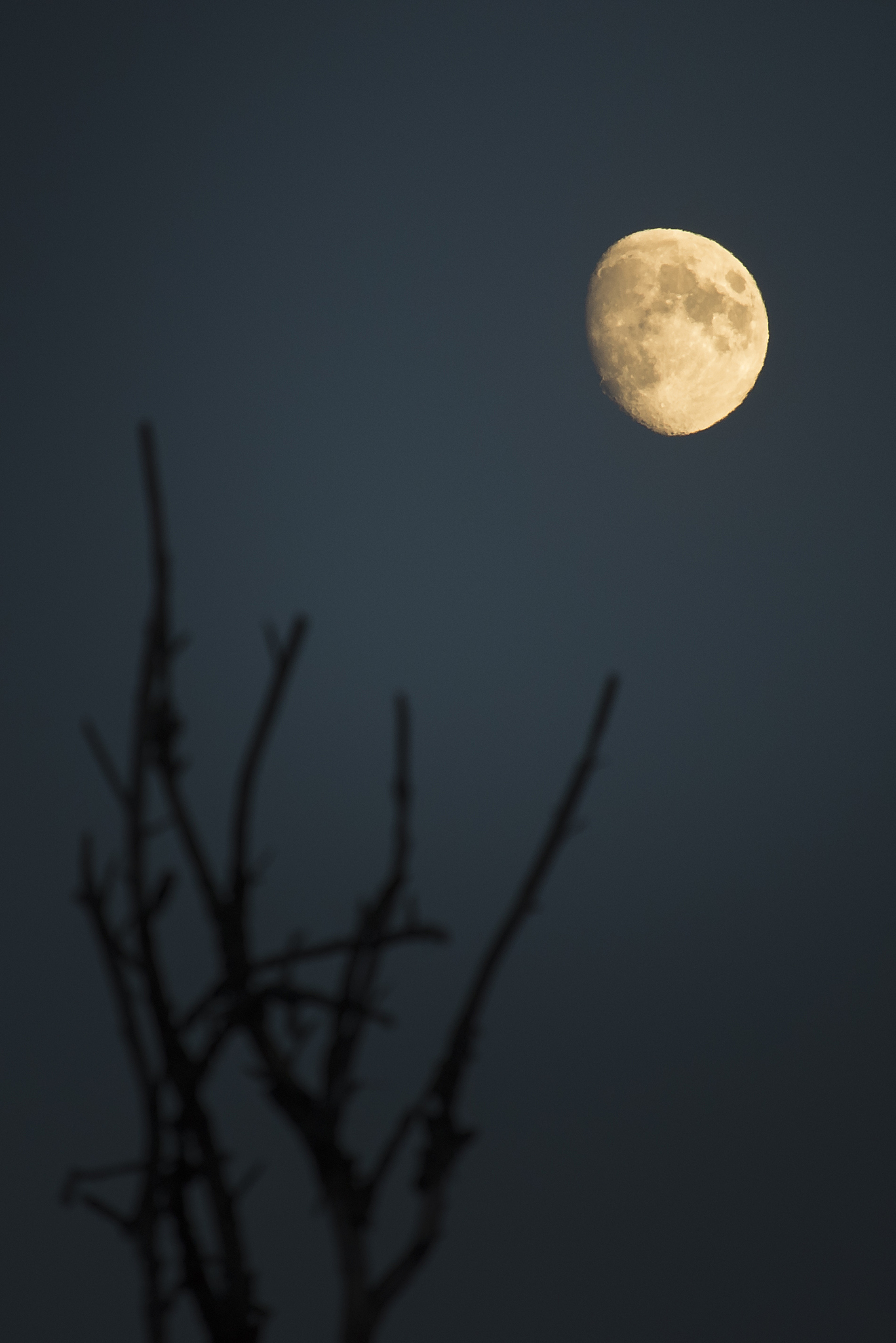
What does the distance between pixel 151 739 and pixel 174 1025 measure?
28cm

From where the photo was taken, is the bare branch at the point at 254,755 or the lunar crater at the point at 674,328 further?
the lunar crater at the point at 674,328

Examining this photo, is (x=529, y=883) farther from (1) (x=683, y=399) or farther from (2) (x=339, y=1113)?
(1) (x=683, y=399)

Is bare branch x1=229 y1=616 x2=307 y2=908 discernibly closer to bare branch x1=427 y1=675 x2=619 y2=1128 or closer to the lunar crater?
bare branch x1=427 y1=675 x2=619 y2=1128

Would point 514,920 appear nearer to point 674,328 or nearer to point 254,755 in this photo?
point 254,755

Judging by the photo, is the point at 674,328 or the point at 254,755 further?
the point at 674,328

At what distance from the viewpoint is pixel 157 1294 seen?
874 mm

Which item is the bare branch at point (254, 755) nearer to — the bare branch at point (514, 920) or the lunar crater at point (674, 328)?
the bare branch at point (514, 920)

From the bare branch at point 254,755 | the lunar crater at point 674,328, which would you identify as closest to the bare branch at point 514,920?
the bare branch at point 254,755

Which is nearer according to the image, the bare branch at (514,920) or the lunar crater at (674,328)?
the bare branch at (514,920)

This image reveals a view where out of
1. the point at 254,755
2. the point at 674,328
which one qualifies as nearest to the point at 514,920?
the point at 254,755

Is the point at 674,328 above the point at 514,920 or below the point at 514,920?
above

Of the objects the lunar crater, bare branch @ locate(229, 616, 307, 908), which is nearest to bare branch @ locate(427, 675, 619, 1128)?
bare branch @ locate(229, 616, 307, 908)

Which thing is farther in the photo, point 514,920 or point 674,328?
point 674,328

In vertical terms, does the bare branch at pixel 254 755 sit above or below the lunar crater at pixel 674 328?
below
